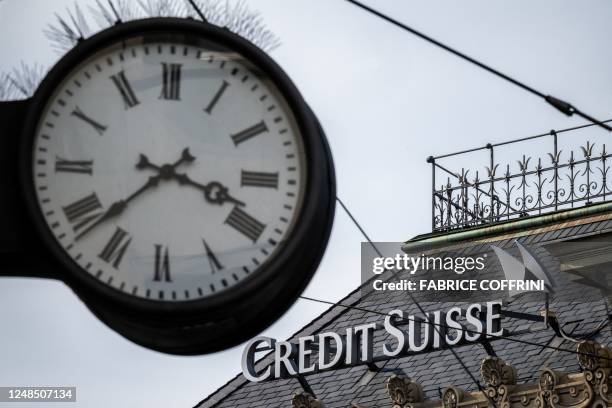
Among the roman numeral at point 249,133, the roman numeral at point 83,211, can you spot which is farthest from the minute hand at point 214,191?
the roman numeral at point 83,211

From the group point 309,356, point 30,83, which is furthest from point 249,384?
point 30,83

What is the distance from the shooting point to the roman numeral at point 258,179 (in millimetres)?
5043

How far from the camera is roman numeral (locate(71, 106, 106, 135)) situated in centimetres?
512

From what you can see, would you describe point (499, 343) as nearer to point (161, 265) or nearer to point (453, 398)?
point (453, 398)

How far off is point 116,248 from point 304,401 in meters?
24.3

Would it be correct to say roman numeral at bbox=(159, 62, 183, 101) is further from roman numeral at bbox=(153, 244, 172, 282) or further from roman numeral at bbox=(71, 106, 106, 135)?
roman numeral at bbox=(153, 244, 172, 282)

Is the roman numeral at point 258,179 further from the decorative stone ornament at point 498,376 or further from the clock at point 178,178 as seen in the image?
the decorative stone ornament at point 498,376

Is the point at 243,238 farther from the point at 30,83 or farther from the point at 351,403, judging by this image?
the point at 351,403

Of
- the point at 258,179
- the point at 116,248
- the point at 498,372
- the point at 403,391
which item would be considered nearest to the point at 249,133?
the point at 258,179

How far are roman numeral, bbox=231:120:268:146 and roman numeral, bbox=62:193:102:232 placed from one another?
0.41m

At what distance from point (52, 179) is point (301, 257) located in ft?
2.33

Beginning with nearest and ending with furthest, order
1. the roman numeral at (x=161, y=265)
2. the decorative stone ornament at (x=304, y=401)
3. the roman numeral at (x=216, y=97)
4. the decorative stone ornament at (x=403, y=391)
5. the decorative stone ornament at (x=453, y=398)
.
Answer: the roman numeral at (x=161, y=265) < the roman numeral at (x=216, y=97) < the decorative stone ornament at (x=453, y=398) < the decorative stone ornament at (x=403, y=391) < the decorative stone ornament at (x=304, y=401)

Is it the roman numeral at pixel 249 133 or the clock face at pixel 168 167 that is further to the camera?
the roman numeral at pixel 249 133

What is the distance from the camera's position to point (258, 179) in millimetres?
5051
